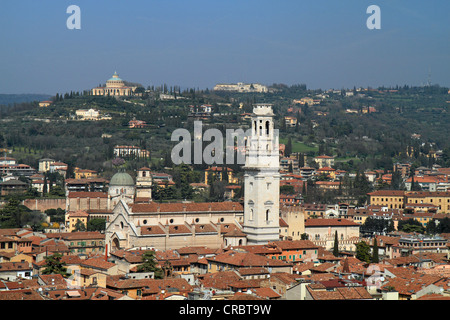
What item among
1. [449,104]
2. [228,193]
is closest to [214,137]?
[228,193]

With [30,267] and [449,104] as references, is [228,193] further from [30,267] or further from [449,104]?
[449,104]

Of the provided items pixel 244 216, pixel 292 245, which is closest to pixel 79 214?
pixel 244 216

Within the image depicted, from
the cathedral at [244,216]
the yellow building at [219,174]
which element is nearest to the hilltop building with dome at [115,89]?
the yellow building at [219,174]

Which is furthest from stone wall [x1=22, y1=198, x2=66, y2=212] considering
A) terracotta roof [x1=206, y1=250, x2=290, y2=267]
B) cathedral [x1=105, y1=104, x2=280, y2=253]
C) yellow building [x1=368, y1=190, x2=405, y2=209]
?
terracotta roof [x1=206, y1=250, x2=290, y2=267]

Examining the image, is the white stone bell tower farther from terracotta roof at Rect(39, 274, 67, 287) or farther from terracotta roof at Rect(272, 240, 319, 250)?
terracotta roof at Rect(39, 274, 67, 287)

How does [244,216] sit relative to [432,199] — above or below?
above

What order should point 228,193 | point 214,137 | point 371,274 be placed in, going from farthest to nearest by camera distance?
point 214,137 < point 228,193 < point 371,274

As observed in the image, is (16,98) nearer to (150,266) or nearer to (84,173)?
(84,173)
